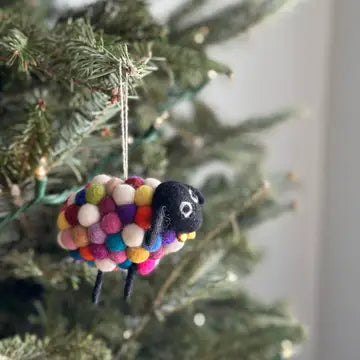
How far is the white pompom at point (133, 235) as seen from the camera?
1.19ft

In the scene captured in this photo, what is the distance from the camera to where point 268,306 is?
73 cm

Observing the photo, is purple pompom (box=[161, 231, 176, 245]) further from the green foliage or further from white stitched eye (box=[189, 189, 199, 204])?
the green foliage

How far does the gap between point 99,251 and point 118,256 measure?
0.05 ft

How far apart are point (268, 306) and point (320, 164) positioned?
1.80 ft

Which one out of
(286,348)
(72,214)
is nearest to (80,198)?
(72,214)

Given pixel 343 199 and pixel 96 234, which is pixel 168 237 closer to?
pixel 96 234

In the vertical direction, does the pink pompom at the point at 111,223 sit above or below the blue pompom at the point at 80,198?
below

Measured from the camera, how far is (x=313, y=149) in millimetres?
1206

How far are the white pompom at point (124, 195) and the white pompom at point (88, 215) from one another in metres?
0.02

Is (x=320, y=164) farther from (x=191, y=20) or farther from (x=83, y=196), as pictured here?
(x=83, y=196)

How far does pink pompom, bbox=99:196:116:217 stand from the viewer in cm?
37

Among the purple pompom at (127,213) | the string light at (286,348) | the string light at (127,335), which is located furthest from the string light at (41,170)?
the string light at (286,348)

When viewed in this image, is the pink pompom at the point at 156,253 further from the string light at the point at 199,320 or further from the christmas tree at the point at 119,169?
the string light at the point at 199,320

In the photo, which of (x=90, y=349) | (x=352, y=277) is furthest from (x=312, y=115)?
(x=90, y=349)
